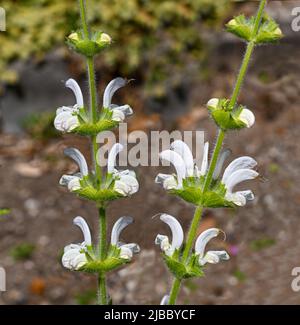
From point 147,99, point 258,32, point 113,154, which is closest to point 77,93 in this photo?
point 113,154

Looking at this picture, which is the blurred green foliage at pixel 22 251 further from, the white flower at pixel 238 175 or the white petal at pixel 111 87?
the white flower at pixel 238 175

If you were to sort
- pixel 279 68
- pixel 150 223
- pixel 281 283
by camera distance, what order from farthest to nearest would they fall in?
1. pixel 279 68
2. pixel 150 223
3. pixel 281 283

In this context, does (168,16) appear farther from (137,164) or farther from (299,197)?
(299,197)

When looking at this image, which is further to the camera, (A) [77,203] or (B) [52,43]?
(B) [52,43]

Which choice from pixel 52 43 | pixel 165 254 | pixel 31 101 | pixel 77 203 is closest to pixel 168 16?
pixel 52 43

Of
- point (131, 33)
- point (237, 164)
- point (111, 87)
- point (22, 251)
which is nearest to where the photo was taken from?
point (237, 164)

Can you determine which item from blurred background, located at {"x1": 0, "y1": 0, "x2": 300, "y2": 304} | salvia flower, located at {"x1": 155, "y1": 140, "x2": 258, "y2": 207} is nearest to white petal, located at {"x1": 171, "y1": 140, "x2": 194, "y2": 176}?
salvia flower, located at {"x1": 155, "y1": 140, "x2": 258, "y2": 207}

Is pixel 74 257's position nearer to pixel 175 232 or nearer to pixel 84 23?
pixel 175 232
